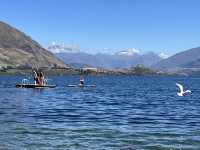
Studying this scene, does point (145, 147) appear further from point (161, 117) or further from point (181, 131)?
point (161, 117)

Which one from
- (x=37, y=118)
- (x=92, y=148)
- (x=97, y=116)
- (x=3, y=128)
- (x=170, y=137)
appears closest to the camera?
(x=92, y=148)

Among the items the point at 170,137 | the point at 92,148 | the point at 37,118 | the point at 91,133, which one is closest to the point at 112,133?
the point at 91,133

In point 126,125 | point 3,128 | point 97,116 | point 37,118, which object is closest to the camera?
point 3,128

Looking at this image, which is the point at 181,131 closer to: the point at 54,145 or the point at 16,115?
the point at 54,145

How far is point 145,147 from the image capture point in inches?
1387

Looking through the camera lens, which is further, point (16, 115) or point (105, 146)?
point (16, 115)

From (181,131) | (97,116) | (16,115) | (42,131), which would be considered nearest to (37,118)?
(16,115)

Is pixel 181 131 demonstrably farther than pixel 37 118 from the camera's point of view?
No

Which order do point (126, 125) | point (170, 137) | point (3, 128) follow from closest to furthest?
point (170, 137)
point (3, 128)
point (126, 125)

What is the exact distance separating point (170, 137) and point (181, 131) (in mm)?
4151

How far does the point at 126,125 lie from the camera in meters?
47.7

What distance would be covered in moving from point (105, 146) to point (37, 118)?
19.2 metres

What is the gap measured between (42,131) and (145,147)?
1051cm

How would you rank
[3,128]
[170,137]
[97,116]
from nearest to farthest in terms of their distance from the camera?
[170,137]
[3,128]
[97,116]
